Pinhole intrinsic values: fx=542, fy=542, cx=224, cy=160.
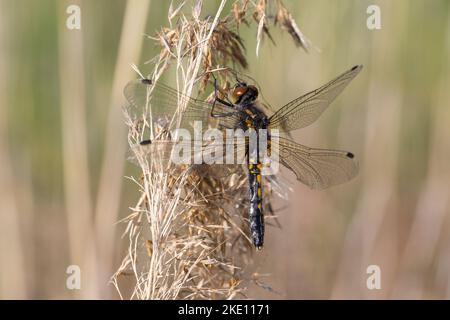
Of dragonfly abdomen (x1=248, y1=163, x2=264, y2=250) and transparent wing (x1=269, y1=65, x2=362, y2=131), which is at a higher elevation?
transparent wing (x1=269, y1=65, x2=362, y2=131)

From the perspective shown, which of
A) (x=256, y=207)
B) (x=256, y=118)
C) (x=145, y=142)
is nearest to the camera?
(x=145, y=142)

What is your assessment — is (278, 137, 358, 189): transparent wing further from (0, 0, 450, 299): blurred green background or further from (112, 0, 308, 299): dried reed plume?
(0, 0, 450, 299): blurred green background

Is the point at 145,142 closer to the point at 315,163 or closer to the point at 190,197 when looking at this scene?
the point at 190,197

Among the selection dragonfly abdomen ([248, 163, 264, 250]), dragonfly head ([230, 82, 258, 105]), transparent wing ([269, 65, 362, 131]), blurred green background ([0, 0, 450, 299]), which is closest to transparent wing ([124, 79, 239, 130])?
dragonfly head ([230, 82, 258, 105])

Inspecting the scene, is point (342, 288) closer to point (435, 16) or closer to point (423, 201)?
point (423, 201)

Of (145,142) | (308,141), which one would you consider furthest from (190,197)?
(308,141)

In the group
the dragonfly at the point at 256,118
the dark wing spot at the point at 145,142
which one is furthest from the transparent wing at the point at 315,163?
the dark wing spot at the point at 145,142
